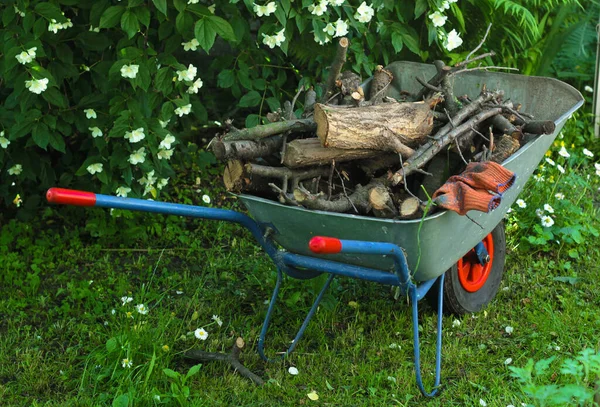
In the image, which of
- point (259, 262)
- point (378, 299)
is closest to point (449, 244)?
point (378, 299)

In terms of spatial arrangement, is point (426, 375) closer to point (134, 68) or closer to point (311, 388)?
point (311, 388)

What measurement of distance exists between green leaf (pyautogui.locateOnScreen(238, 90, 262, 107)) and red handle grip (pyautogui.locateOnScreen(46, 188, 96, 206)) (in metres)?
1.58

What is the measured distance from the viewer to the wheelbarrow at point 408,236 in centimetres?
239

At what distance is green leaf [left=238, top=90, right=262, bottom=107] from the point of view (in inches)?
150

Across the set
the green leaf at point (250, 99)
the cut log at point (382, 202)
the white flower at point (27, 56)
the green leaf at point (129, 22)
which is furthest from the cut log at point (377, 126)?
the white flower at point (27, 56)

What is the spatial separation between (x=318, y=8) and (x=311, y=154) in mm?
1009

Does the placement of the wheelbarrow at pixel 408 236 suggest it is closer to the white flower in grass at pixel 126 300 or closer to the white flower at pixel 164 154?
the white flower in grass at pixel 126 300

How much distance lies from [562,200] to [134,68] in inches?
83.9

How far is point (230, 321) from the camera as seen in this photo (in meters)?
3.31

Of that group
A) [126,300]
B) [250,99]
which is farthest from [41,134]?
[250,99]

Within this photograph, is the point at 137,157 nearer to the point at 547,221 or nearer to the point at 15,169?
the point at 15,169

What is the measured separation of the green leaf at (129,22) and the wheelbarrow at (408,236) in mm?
903

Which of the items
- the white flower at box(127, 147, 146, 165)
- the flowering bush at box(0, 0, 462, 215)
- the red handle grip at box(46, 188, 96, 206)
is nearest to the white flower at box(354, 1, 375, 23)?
the flowering bush at box(0, 0, 462, 215)

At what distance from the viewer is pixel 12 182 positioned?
392 centimetres
